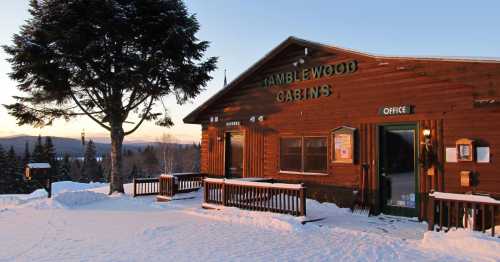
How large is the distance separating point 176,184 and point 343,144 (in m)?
6.09

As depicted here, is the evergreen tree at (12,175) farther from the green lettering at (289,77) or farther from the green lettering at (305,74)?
the green lettering at (305,74)

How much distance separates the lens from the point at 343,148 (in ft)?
34.7

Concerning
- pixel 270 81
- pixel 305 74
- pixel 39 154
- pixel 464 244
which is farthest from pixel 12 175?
pixel 464 244

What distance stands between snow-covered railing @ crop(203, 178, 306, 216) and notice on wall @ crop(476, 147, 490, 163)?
12.1ft

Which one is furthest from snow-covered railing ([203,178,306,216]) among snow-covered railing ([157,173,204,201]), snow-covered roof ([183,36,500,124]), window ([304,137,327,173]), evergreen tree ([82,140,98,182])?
evergreen tree ([82,140,98,182])

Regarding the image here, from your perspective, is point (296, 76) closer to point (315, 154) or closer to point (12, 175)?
point (315, 154)

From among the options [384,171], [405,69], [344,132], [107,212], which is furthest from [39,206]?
[405,69]

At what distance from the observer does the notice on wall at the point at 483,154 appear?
8102 millimetres

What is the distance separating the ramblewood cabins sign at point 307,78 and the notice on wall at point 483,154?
363 cm

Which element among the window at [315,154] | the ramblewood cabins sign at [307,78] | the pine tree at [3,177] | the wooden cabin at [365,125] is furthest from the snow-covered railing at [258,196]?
the pine tree at [3,177]

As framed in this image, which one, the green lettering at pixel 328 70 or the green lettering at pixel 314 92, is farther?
the green lettering at pixel 314 92

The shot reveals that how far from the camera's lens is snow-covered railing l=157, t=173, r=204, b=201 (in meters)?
13.5

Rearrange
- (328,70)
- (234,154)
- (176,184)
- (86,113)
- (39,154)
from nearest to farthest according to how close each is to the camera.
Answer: (328,70) → (176,184) → (234,154) → (86,113) → (39,154)

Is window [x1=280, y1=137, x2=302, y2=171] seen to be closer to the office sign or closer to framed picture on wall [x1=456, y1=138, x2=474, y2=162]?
the office sign
